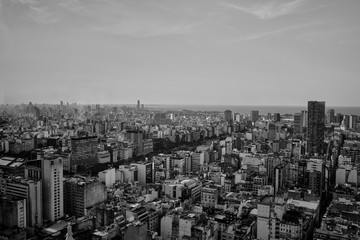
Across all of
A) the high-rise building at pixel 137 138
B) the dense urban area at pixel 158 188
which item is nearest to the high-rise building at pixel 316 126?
the dense urban area at pixel 158 188

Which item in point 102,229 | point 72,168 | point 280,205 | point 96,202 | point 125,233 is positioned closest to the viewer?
point 125,233

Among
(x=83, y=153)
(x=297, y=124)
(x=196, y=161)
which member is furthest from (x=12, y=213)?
(x=297, y=124)

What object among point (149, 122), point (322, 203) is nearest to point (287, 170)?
point (322, 203)

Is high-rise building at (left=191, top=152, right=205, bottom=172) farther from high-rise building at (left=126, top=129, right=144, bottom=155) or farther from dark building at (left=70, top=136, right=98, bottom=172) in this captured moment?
dark building at (left=70, top=136, right=98, bottom=172)

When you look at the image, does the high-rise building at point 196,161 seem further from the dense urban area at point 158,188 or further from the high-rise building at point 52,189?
the high-rise building at point 52,189

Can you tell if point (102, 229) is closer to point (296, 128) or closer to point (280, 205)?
point (280, 205)

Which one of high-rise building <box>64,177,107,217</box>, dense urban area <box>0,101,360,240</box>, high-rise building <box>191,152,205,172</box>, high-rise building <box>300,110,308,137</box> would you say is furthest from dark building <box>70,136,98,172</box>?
high-rise building <box>300,110,308,137</box>
